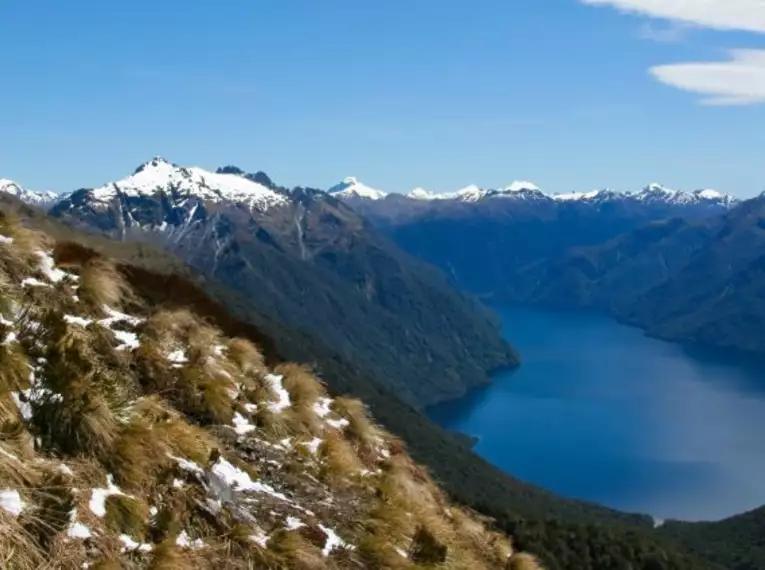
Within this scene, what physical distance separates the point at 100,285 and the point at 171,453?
196 inches

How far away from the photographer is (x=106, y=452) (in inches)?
305

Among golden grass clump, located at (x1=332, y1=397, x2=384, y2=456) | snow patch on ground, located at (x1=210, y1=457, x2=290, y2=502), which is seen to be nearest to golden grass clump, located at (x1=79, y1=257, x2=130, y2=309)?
snow patch on ground, located at (x1=210, y1=457, x2=290, y2=502)

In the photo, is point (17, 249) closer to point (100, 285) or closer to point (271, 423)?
point (100, 285)

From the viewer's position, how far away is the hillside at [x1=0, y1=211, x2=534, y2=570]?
22.2ft

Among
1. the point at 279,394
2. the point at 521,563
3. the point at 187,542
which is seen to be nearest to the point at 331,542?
the point at 187,542

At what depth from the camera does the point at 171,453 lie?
8.54 meters

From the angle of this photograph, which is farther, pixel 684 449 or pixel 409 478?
pixel 684 449

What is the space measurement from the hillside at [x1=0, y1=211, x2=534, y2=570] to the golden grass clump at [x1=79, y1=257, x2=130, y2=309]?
1.2 inches

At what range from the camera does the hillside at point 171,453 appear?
267 inches

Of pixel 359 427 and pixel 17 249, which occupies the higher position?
pixel 17 249

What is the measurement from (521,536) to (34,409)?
821 inches

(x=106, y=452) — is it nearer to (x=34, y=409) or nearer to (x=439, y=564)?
(x=34, y=409)

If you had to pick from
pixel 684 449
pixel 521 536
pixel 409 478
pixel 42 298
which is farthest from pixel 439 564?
pixel 684 449

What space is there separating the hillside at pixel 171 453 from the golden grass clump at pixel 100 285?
0.03 m
